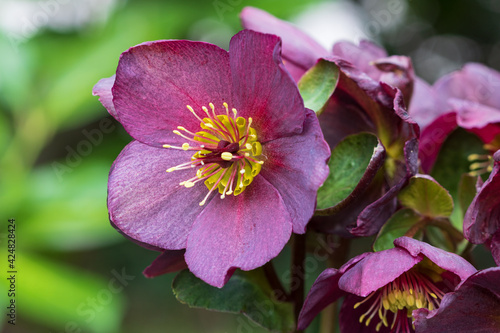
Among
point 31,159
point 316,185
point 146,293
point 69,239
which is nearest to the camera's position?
point 316,185

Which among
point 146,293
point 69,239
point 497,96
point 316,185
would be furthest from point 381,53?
point 146,293

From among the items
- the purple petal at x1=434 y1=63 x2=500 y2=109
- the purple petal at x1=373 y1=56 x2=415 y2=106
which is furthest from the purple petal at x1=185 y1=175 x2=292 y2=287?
the purple petal at x1=434 y1=63 x2=500 y2=109

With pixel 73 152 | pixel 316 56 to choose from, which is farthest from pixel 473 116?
pixel 73 152

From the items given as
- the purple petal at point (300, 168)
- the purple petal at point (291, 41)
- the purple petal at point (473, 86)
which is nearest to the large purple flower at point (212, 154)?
the purple petal at point (300, 168)

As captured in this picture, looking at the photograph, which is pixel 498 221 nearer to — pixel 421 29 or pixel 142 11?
pixel 142 11

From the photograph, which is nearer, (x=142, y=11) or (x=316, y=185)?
(x=316, y=185)

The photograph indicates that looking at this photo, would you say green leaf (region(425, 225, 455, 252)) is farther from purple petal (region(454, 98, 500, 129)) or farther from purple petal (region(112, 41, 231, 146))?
purple petal (region(112, 41, 231, 146))

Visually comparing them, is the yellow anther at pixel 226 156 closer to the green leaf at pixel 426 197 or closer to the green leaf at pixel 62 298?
the green leaf at pixel 426 197
